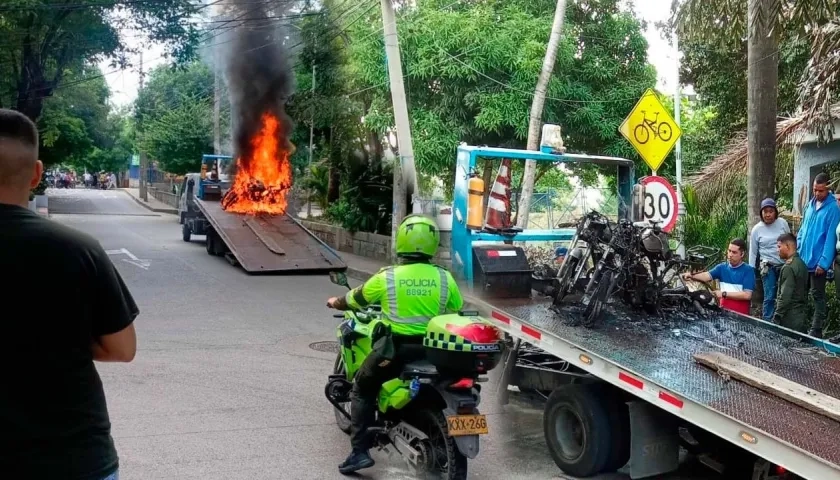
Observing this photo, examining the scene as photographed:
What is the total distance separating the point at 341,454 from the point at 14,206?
3.78 metres

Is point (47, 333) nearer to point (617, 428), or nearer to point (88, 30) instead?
point (617, 428)

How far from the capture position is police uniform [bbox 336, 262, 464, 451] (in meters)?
4.85

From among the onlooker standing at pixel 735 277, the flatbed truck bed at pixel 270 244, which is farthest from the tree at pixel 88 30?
the onlooker standing at pixel 735 277

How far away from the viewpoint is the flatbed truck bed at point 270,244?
52.4 ft

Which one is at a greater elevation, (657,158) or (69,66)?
(69,66)

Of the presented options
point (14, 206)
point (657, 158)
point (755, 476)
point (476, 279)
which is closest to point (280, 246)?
point (657, 158)

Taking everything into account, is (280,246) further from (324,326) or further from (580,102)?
(580,102)

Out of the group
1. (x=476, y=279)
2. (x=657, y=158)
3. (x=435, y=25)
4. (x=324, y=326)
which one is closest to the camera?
(x=476, y=279)

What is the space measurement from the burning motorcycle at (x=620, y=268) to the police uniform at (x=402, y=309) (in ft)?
4.30

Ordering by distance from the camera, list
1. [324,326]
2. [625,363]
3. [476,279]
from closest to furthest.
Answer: [625,363], [476,279], [324,326]

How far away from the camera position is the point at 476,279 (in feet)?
20.8

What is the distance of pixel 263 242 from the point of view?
1684cm

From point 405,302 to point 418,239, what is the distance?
0.40 m

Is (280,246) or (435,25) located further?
(435,25)
